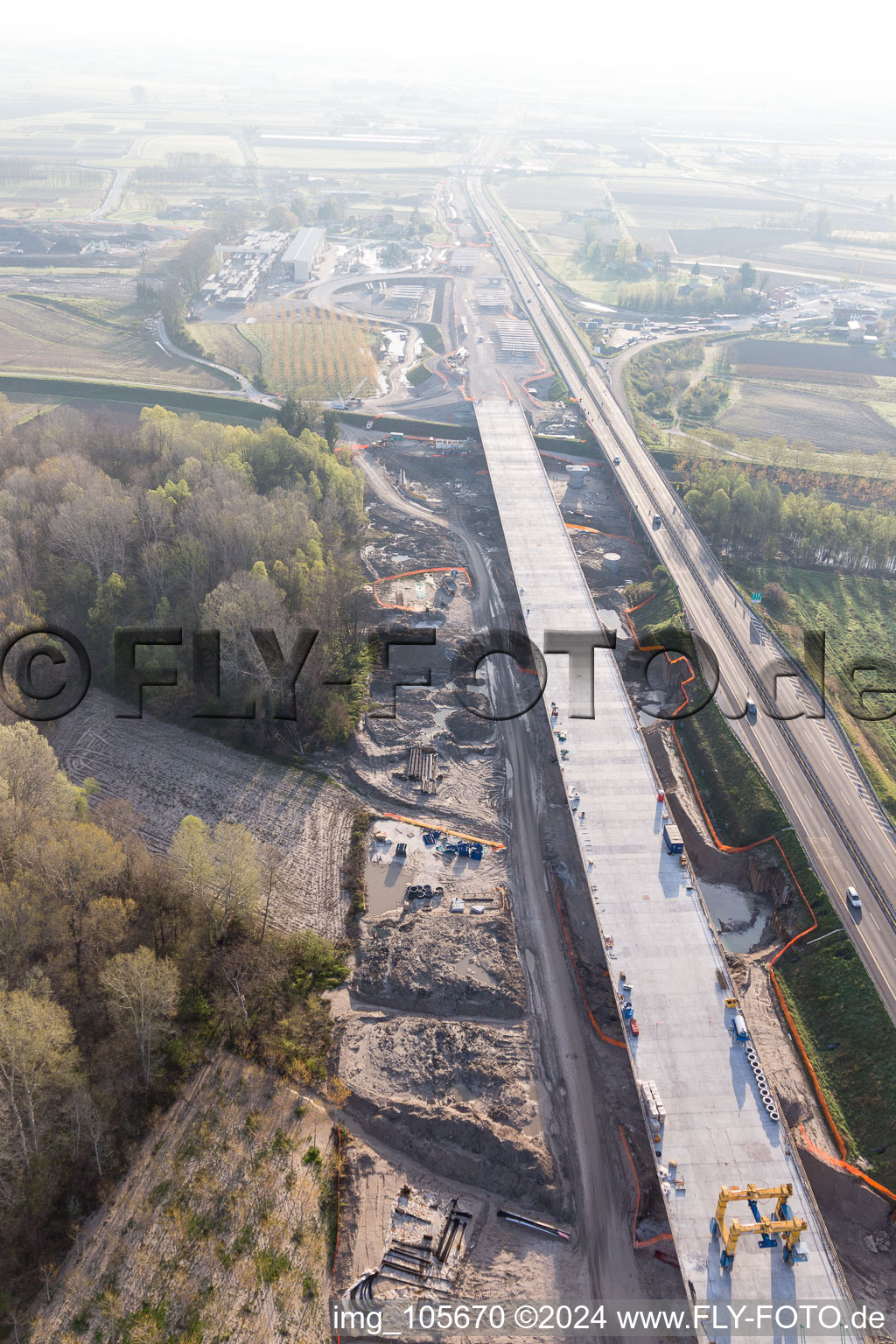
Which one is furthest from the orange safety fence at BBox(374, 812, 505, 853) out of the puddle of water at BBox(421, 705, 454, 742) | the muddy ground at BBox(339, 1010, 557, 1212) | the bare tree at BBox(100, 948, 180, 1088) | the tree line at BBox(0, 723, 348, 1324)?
the bare tree at BBox(100, 948, 180, 1088)

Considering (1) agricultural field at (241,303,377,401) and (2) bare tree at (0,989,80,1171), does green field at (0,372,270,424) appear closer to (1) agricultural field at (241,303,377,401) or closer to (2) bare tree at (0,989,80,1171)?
(1) agricultural field at (241,303,377,401)

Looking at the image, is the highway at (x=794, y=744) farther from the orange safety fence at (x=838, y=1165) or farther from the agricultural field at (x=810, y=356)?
the agricultural field at (x=810, y=356)

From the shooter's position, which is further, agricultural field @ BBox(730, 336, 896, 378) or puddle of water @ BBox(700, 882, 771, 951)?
agricultural field @ BBox(730, 336, 896, 378)

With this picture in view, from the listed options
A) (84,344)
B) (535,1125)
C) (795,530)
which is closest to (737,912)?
(535,1125)

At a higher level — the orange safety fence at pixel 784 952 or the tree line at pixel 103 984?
the tree line at pixel 103 984

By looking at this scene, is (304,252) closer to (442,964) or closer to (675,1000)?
(442,964)

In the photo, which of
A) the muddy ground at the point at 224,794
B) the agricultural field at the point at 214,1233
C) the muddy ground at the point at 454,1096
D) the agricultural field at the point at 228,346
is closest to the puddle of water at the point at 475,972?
the muddy ground at the point at 454,1096
